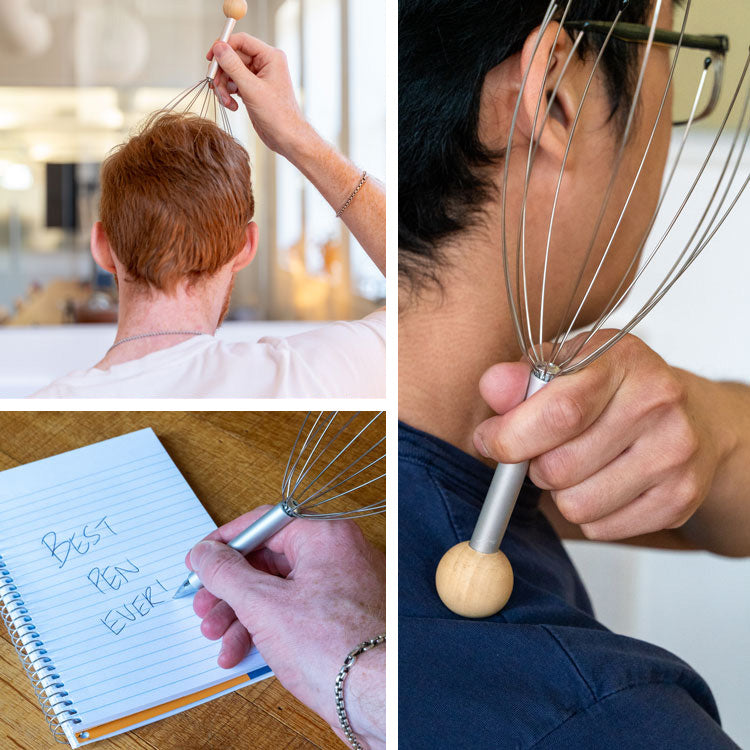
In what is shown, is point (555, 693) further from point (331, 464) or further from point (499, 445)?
point (331, 464)

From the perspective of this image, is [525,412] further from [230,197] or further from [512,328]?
[230,197]

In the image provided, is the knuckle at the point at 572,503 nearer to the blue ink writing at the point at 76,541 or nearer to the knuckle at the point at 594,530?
the knuckle at the point at 594,530

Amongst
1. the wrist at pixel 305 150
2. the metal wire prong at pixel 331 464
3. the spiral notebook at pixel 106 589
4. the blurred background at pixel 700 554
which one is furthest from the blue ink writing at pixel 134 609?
the blurred background at pixel 700 554

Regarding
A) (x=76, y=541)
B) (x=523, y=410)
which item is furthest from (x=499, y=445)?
(x=76, y=541)

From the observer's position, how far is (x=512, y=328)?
522 millimetres

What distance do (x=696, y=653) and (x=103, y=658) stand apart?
0.79m

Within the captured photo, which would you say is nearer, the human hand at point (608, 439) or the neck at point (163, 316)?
the human hand at point (608, 439)

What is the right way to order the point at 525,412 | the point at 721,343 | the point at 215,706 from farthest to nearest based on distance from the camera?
the point at 721,343 < the point at 215,706 < the point at 525,412

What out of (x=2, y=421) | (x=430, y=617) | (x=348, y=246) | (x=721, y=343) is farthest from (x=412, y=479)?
(x=721, y=343)

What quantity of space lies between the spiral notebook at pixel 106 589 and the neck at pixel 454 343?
0.19m

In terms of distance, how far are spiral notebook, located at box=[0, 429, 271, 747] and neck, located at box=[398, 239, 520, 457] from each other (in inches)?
7.6

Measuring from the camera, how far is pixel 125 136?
23.5 inches

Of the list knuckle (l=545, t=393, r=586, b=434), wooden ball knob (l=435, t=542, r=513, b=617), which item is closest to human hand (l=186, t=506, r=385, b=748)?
wooden ball knob (l=435, t=542, r=513, b=617)

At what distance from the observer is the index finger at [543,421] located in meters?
0.41
